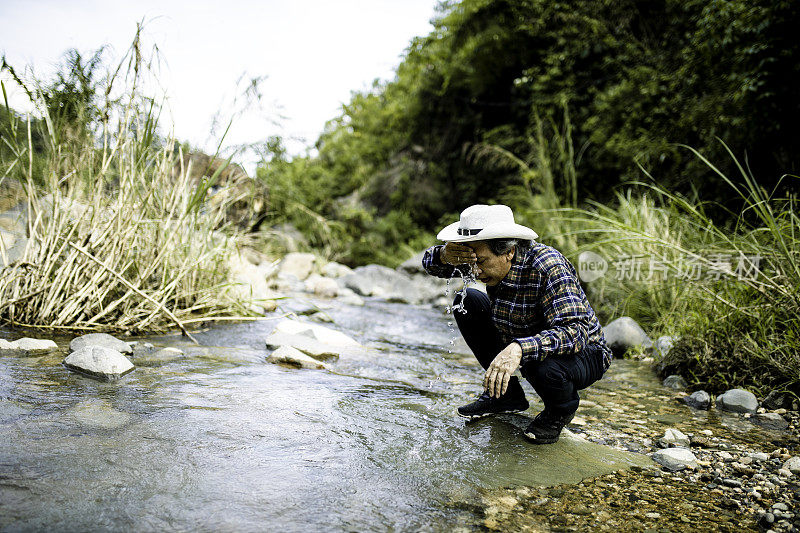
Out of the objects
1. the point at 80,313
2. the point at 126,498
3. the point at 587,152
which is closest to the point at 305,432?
the point at 126,498

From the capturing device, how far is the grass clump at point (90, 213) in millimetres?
2982

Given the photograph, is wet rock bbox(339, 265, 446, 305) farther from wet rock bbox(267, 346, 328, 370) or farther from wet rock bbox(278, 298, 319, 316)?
wet rock bbox(267, 346, 328, 370)

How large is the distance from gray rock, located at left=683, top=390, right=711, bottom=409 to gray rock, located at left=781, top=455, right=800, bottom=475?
29.6 inches

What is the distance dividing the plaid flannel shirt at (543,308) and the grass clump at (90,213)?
1979 millimetres

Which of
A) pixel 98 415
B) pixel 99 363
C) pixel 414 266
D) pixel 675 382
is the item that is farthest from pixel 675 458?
pixel 414 266

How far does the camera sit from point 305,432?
5.96 ft

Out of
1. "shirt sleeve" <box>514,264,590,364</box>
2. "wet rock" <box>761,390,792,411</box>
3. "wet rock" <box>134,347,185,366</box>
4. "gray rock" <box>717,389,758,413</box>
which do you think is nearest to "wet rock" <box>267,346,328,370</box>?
"wet rock" <box>134,347,185,366</box>

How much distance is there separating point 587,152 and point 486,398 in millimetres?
6433

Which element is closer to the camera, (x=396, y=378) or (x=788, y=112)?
(x=396, y=378)

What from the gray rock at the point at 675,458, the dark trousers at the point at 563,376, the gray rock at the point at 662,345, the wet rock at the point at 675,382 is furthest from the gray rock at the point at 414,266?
the gray rock at the point at 675,458

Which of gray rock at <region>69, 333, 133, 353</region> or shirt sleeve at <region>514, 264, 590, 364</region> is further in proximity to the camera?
gray rock at <region>69, 333, 133, 353</region>

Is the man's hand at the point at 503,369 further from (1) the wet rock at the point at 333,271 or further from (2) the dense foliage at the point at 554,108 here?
(1) the wet rock at the point at 333,271

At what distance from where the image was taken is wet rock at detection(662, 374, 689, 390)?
2914 mm

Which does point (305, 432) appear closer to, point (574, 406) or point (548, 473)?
point (548, 473)
